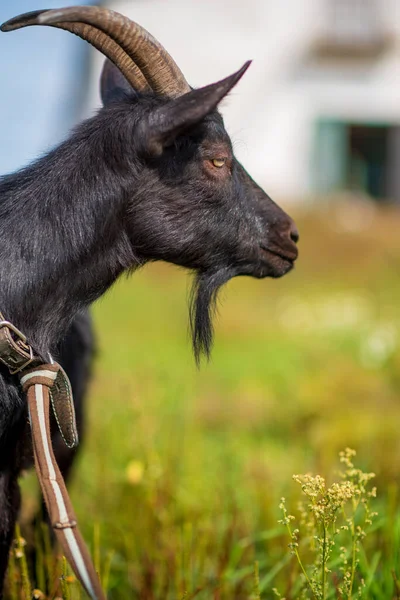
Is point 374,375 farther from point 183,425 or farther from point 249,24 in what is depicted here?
point 249,24

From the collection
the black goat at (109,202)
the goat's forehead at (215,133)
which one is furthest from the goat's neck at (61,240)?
the goat's forehead at (215,133)

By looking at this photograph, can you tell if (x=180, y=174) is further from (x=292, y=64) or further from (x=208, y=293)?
(x=292, y=64)

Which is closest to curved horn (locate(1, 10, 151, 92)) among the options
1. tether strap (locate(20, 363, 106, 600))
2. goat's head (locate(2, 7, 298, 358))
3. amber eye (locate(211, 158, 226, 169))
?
goat's head (locate(2, 7, 298, 358))

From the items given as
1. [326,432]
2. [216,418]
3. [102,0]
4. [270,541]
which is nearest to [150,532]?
[270,541]

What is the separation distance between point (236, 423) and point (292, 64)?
40.1ft

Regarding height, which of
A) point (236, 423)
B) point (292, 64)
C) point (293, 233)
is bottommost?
point (236, 423)

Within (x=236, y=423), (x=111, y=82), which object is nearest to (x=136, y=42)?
(x=111, y=82)

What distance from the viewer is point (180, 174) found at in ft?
8.82

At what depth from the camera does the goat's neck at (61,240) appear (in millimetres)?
2559

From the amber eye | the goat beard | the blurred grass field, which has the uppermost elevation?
the amber eye

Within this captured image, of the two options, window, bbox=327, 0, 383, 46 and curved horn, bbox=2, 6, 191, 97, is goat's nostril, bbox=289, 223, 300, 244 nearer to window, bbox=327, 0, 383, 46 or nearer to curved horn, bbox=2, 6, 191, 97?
curved horn, bbox=2, 6, 191, 97

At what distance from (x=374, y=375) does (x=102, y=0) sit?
14.1m

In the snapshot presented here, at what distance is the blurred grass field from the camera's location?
132 inches

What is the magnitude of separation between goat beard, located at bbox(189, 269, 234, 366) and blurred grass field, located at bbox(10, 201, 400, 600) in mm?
143
